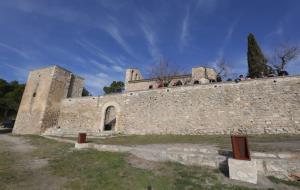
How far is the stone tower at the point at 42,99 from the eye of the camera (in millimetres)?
19469

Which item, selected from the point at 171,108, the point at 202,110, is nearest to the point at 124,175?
the point at 202,110

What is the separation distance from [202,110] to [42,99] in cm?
1641

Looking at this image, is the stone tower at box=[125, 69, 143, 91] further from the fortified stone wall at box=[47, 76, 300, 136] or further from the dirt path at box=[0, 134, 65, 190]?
the dirt path at box=[0, 134, 65, 190]

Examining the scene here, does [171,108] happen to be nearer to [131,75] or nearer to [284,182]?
[284,182]

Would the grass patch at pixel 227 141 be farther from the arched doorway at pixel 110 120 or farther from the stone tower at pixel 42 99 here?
the stone tower at pixel 42 99

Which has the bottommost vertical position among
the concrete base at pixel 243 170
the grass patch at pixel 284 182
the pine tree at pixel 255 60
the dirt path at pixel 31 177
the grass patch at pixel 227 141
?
the dirt path at pixel 31 177

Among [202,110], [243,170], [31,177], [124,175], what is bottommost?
[31,177]

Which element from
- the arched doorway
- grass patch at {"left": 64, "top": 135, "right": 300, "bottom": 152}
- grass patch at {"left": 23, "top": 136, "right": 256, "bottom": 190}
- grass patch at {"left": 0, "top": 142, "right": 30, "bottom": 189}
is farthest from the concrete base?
the arched doorway

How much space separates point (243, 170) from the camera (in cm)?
517

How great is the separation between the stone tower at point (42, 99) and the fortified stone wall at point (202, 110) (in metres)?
1.56

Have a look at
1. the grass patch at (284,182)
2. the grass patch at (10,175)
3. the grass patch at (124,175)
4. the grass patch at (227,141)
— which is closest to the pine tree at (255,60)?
the grass patch at (227,141)

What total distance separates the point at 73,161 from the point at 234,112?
10623 mm

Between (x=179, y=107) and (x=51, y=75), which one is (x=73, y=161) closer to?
(x=179, y=107)

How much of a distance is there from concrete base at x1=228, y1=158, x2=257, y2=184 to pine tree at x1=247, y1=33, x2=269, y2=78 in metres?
17.8
